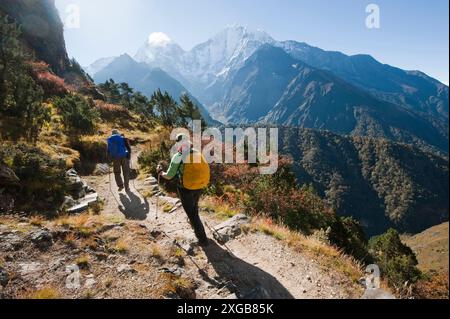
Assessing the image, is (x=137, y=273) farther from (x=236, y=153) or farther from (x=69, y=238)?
(x=236, y=153)

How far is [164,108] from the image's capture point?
50.8 metres

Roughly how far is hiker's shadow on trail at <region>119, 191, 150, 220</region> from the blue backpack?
183 centimetres

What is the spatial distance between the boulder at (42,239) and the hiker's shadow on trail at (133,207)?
151 inches

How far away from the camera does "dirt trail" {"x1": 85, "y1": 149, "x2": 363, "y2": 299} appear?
24.0 ft

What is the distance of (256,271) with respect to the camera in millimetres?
8086

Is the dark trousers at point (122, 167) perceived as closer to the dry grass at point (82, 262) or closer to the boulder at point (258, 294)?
the dry grass at point (82, 262)

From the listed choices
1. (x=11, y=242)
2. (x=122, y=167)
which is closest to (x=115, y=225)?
(x=11, y=242)

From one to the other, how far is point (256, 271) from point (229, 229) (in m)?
2.57

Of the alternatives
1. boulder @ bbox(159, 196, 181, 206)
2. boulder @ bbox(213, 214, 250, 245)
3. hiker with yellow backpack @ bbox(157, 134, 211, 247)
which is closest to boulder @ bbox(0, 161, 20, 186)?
boulder @ bbox(159, 196, 181, 206)

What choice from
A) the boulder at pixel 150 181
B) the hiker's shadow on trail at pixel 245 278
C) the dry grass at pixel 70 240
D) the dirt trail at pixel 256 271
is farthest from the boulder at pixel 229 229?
the boulder at pixel 150 181

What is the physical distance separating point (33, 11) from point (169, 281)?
68.8 metres

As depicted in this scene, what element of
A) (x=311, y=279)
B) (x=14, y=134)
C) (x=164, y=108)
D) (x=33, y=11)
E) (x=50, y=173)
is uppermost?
(x=33, y=11)

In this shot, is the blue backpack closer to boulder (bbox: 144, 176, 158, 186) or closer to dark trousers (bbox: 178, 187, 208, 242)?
boulder (bbox: 144, 176, 158, 186)

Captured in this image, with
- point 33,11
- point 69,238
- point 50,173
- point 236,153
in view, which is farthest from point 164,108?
point 69,238
